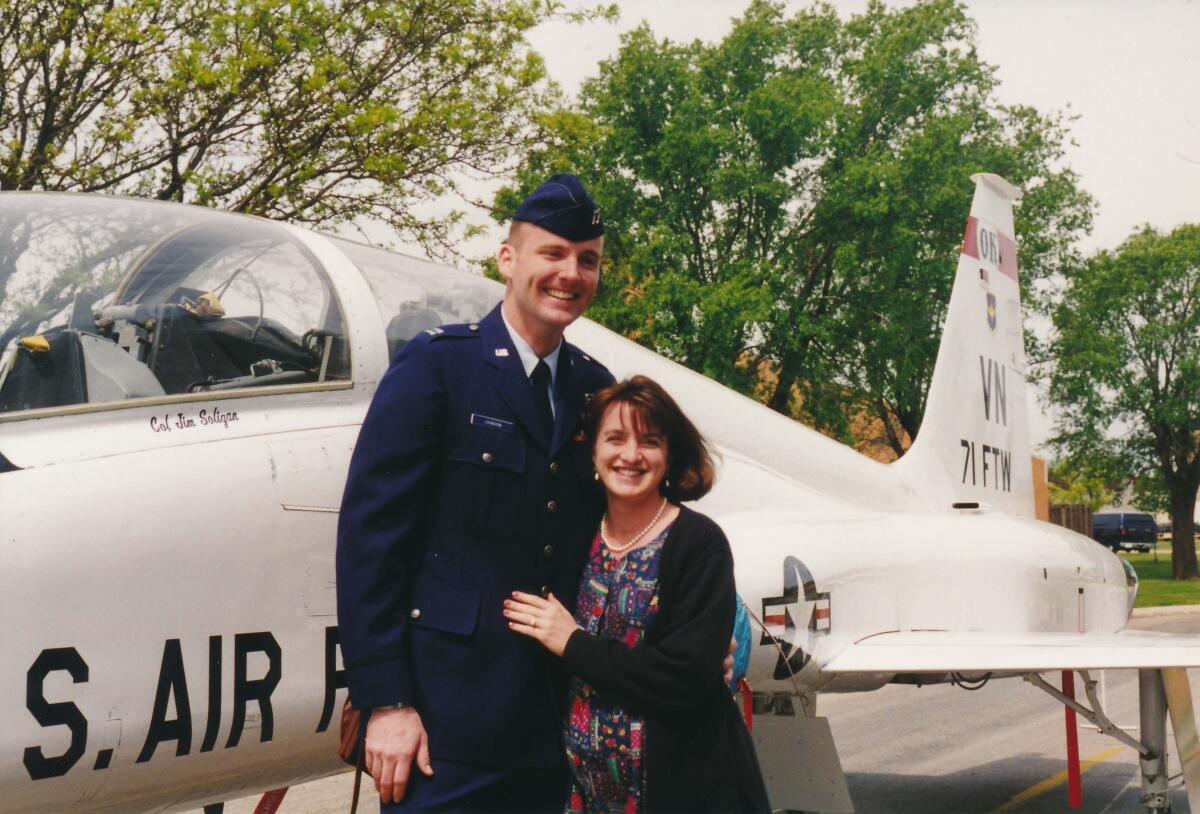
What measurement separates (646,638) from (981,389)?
7.21 meters

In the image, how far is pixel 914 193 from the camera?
2817 centimetres

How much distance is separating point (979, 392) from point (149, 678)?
7.35 metres

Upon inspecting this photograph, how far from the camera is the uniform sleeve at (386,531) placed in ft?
7.74

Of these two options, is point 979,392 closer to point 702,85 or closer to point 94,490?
point 94,490

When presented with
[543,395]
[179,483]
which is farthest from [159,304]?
[543,395]

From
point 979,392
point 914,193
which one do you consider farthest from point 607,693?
point 914,193

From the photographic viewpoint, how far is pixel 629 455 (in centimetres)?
255

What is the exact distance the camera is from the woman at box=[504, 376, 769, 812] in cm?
242

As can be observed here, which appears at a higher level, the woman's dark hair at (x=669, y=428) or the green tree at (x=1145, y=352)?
the green tree at (x=1145, y=352)

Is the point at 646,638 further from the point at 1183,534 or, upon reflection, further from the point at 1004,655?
the point at 1183,534

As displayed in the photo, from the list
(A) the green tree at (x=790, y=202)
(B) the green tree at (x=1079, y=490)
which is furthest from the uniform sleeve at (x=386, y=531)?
(B) the green tree at (x=1079, y=490)

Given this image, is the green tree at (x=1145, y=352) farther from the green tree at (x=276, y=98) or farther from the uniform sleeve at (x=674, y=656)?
the uniform sleeve at (x=674, y=656)

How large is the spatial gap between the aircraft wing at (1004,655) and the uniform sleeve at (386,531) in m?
3.61

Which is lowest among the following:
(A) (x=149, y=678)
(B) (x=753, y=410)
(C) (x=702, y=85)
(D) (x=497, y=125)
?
(A) (x=149, y=678)
